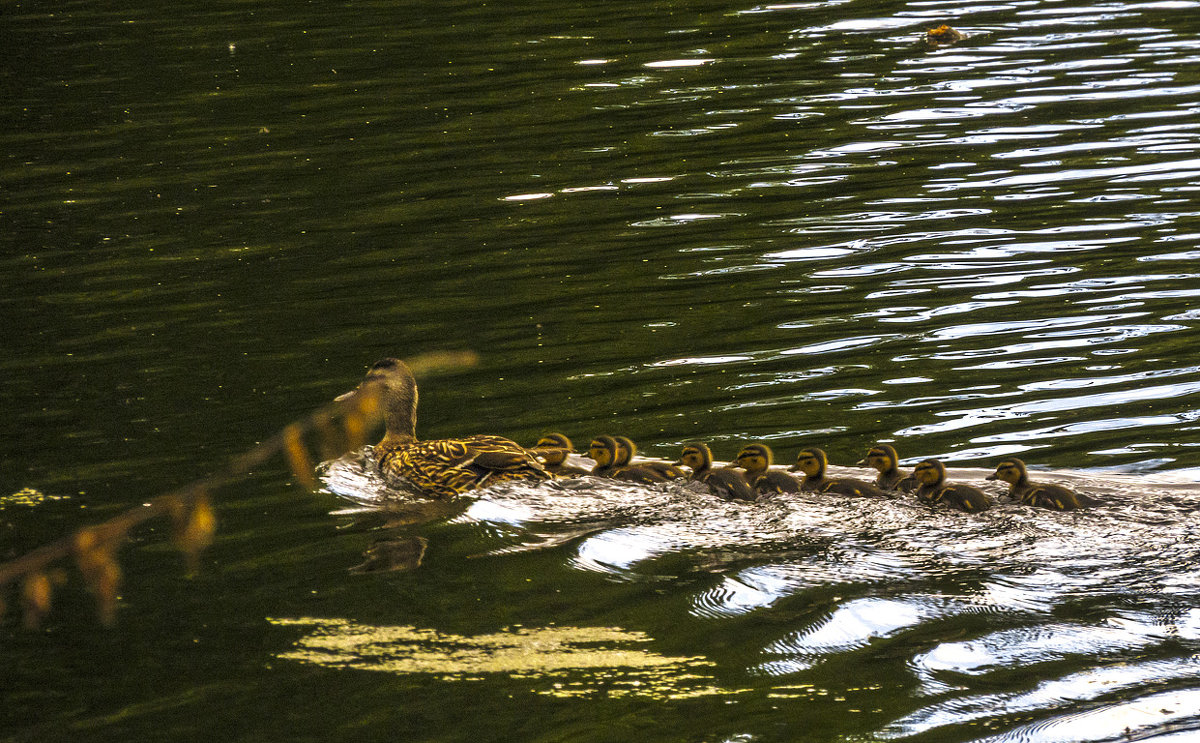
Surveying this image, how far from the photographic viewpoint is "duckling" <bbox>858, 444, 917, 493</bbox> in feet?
21.2

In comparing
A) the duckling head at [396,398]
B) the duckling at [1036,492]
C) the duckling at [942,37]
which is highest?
the duckling at [942,37]

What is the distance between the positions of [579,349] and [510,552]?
8.98 feet

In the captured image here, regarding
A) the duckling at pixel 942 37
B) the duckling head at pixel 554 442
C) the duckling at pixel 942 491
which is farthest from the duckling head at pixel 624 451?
the duckling at pixel 942 37

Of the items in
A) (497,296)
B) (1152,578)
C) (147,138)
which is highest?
(147,138)

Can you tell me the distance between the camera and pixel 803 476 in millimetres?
6664

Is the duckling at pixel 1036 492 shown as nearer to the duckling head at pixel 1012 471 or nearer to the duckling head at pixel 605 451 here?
the duckling head at pixel 1012 471

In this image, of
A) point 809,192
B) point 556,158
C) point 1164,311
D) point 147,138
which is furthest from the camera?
point 147,138

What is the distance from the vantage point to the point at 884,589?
18.7ft

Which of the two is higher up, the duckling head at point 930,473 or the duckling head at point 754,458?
the duckling head at point 754,458

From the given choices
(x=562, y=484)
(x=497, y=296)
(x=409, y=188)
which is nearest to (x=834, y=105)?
(x=409, y=188)

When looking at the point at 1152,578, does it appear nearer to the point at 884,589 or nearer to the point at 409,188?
the point at 884,589

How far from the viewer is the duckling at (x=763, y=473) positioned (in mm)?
6496

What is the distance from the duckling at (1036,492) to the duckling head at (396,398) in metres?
3.02

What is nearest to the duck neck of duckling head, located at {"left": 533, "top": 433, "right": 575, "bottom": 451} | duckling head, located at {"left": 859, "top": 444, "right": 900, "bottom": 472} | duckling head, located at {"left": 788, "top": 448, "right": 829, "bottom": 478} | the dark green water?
the dark green water
